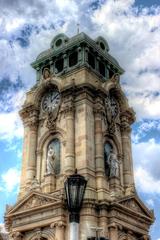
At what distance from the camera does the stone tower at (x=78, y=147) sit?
30.7 metres

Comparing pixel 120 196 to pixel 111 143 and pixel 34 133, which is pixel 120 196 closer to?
pixel 111 143

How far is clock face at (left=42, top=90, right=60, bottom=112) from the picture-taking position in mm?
37562

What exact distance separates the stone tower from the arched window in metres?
0.08

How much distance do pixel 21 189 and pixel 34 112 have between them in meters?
6.82

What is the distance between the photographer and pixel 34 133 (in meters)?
37.4

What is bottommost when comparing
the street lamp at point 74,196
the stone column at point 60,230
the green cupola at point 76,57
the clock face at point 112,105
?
the street lamp at point 74,196

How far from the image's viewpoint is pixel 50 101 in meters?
38.2

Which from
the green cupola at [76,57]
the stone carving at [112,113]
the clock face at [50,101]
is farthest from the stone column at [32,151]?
the stone carving at [112,113]

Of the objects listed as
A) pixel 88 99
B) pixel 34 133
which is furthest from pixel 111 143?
pixel 34 133

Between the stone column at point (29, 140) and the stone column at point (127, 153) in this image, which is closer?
the stone column at point (29, 140)

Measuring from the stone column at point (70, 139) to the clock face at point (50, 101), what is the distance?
208 cm

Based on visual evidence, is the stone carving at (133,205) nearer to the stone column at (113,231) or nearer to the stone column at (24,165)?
the stone column at (113,231)

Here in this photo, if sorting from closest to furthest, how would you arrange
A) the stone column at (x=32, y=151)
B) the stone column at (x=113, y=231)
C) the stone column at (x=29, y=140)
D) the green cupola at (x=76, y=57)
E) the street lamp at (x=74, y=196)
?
the street lamp at (x=74, y=196) → the stone column at (x=113, y=231) → the stone column at (x=32, y=151) → the stone column at (x=29, y=140) → the green cupola at (x=76, y=57)

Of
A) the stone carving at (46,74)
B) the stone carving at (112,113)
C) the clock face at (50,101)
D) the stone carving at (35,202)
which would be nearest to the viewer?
the stone carving at (35,202)
